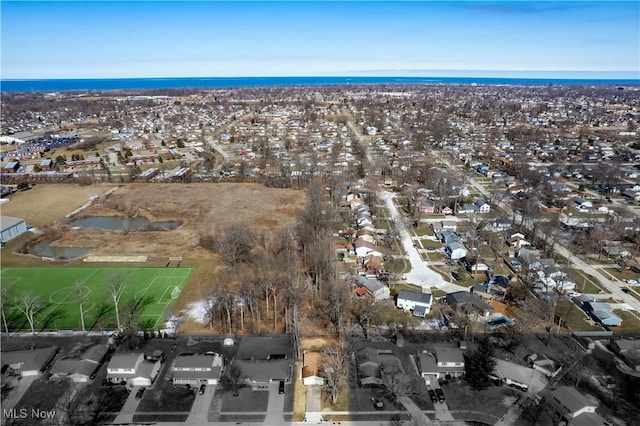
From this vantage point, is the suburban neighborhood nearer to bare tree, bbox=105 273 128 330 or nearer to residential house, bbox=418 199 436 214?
bare tree, bbox=105 273 128 330

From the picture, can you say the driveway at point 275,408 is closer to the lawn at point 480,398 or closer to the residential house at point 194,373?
the residential house at point 194,373

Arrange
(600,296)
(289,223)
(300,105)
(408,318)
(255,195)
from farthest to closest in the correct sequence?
(300,105) < (255,195) < (289,223) < (600,296) < (408,318)

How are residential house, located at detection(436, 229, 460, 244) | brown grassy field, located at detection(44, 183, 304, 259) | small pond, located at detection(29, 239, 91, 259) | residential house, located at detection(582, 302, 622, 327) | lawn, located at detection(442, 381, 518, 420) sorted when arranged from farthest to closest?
brown grassy field, located at detection(44, 183, 304, 259) < residential house, located at detection(436, 229, 460, 244) < small pond, located at detection(29, 239, 91, 259) < residential house, located at detection(582, 302, 622, 327) < lawn, located at detection(442, 381, 518, 420)

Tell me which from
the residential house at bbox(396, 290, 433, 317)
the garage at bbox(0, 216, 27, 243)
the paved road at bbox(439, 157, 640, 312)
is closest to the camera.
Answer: the residential house at bbox(396, 290, 433, 317)

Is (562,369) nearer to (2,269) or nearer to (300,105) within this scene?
(2,269)

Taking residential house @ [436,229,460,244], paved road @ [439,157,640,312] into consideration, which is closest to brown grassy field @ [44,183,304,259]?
residential house @ [436,229,460,244]

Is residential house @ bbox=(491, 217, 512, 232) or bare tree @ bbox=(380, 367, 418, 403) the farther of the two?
residential house @ bbox=(491, 217, 512, 232)

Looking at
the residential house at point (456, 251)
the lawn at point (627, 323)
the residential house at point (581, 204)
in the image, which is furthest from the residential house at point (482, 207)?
the lawn at point (627, 323)

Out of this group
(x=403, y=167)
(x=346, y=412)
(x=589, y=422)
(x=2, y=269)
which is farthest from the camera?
(x=403, y=167)

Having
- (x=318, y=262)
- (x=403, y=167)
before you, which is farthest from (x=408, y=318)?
(x=403, y=167)
